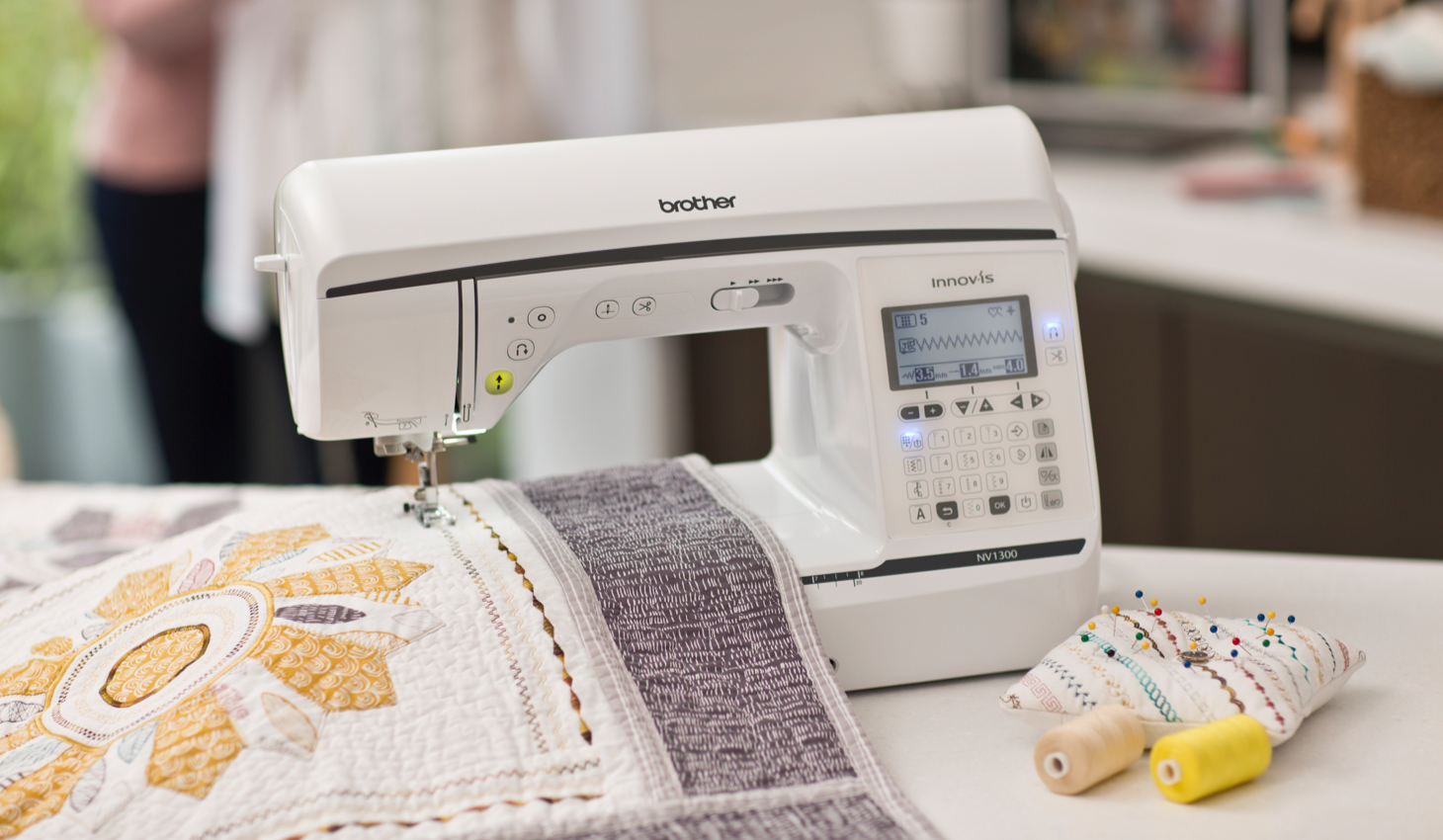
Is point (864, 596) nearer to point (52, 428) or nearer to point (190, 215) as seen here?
point (190, 215)

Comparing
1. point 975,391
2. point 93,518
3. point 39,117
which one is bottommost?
point 93,518

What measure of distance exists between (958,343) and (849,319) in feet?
0.25

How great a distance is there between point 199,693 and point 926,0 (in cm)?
238

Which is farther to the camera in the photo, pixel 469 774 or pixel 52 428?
pixel 52 428

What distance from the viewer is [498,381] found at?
88 cm

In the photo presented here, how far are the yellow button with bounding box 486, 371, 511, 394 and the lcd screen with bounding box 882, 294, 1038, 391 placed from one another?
0.25 meters

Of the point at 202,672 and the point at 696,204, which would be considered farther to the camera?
the point at 696,204

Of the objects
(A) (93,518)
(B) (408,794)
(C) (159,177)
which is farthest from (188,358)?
(B) (408,794)

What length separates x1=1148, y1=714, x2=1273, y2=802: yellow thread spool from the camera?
28.3 inches

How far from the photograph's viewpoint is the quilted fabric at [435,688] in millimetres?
689

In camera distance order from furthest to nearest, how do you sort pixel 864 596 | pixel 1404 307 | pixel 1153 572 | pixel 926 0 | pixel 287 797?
pixel 926 0 → pixel 1404 307 → pixel 1153 572 → pixel 864 596 → pixel 287 797

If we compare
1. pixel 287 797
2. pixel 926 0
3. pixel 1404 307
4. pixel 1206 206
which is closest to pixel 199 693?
pixel 287 797

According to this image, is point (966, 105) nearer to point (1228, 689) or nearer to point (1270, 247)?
point (1270, 247)

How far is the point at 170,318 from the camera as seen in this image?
2463mm
